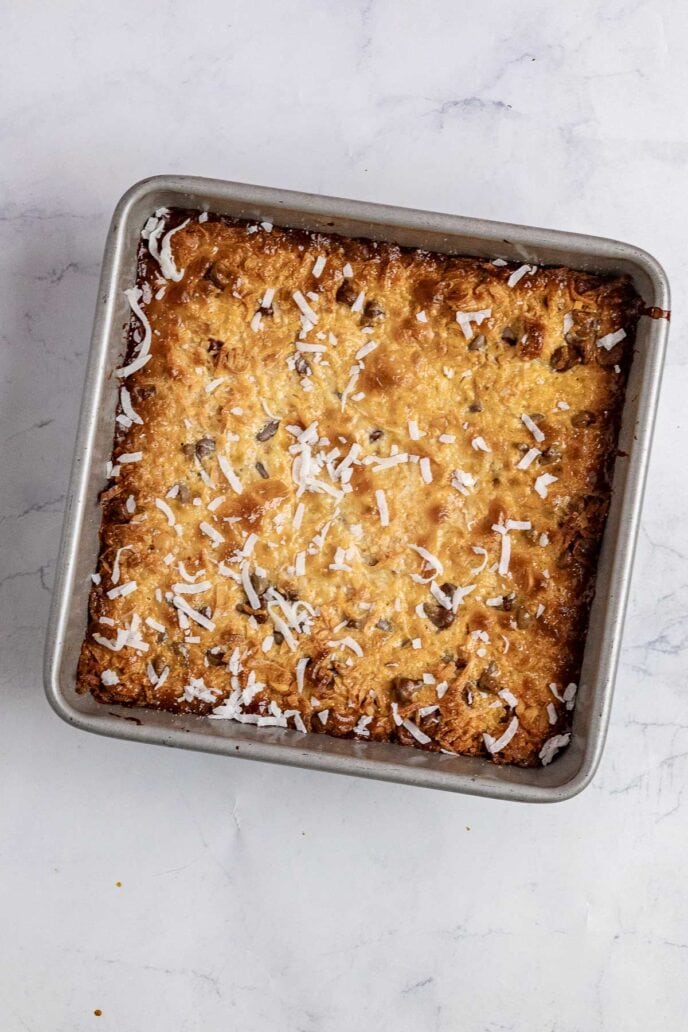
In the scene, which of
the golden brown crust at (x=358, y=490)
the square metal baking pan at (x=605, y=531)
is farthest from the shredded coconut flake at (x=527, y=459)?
the square metal baking pan at (x=605, y=531)

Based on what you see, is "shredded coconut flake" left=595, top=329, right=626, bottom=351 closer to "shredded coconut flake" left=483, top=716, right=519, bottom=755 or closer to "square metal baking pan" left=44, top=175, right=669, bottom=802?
"square metal baking pan" left=44, top=175, right=669, bottom=802

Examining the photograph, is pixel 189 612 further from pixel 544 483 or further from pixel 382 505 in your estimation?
pixel 544 483

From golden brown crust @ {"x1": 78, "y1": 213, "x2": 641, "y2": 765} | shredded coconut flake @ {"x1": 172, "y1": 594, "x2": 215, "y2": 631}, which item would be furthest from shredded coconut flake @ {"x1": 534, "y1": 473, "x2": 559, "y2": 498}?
shredded coconut flake @ {"x1": 172, "y1": 594, "x2": 215, "y2": 631}

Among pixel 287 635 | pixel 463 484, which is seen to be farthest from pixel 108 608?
pixel 463 484

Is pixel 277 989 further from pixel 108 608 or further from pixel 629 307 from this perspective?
pixel 629 307

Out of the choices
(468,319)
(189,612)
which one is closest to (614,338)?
(468,319)

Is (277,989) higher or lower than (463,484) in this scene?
lower
